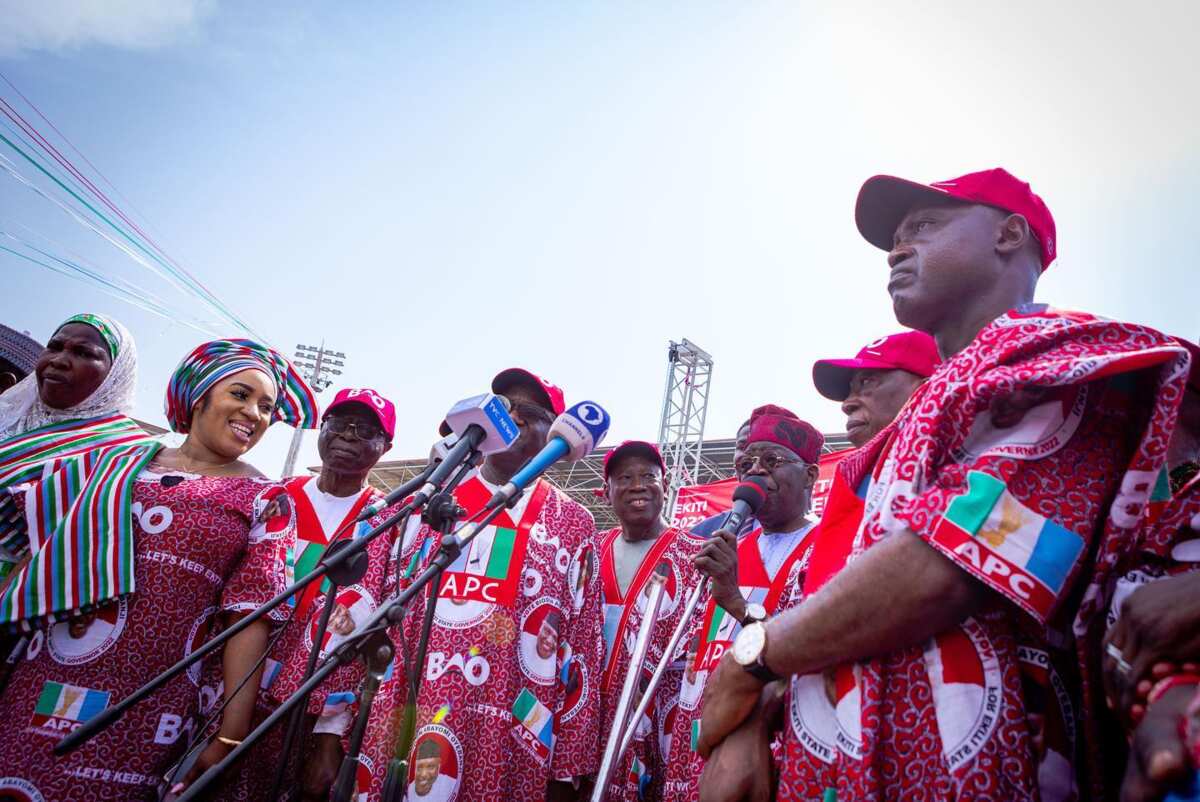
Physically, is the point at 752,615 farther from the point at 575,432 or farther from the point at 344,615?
the point at 344,615

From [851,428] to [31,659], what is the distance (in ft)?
11.2

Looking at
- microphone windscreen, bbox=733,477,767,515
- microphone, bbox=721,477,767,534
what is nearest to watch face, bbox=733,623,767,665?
microphone, bbox=721,477,767,534

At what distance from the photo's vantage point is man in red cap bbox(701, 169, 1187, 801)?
4.43ft

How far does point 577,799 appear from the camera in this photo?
3279 millimetres

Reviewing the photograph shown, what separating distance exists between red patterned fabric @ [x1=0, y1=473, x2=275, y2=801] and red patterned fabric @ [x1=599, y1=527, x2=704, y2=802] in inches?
68.5

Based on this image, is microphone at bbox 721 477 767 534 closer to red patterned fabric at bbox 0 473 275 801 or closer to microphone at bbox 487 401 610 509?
microphone at bbox 487 401 610 509

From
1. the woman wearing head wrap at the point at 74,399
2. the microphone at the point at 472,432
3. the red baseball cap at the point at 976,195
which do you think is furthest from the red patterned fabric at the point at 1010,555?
the woman wearing head wrap at the point at 74,399

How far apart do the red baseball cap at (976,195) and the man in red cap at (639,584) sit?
1756 millimetres

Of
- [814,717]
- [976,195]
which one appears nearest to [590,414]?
[814,717]

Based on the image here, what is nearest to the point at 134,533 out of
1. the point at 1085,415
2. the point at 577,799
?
the point at 577,799

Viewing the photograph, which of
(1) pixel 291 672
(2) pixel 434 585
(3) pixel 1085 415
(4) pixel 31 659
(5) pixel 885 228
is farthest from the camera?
(1) pixel 291 672

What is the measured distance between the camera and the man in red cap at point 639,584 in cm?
354

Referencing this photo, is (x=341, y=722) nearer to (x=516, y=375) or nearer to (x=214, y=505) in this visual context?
(x=214, y=505)

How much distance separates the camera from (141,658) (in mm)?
2732
